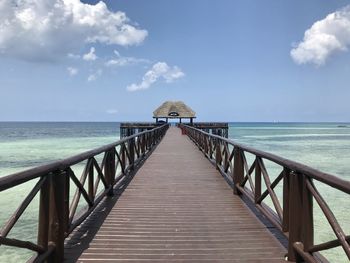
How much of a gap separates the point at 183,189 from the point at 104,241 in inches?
136

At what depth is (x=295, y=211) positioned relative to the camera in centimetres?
355

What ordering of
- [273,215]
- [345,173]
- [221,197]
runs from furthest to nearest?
[345,173], [221,197], [273,215]

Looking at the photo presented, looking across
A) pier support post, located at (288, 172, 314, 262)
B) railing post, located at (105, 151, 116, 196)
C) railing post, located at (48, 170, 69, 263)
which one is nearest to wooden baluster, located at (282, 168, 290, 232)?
pier support post, located at (288, 172, 314, 262)

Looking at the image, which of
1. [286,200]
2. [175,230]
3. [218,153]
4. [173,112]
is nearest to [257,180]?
[286,200]

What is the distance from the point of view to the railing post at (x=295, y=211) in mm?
3512

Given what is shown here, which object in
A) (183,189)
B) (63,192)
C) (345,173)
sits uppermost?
(63,192)

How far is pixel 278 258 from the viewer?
3.74 meters

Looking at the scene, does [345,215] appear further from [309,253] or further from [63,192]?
[63,192]

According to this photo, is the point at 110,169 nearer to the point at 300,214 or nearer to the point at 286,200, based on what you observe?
the point at 286,200

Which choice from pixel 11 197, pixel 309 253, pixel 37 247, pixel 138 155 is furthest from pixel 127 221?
pixel 11 197

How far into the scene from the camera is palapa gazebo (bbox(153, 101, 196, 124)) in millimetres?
54625

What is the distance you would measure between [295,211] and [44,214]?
2.35 meters

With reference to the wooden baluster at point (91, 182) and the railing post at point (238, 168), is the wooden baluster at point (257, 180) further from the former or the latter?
the wooden baluster at point (91, 182)

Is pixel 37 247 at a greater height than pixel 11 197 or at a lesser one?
greater
